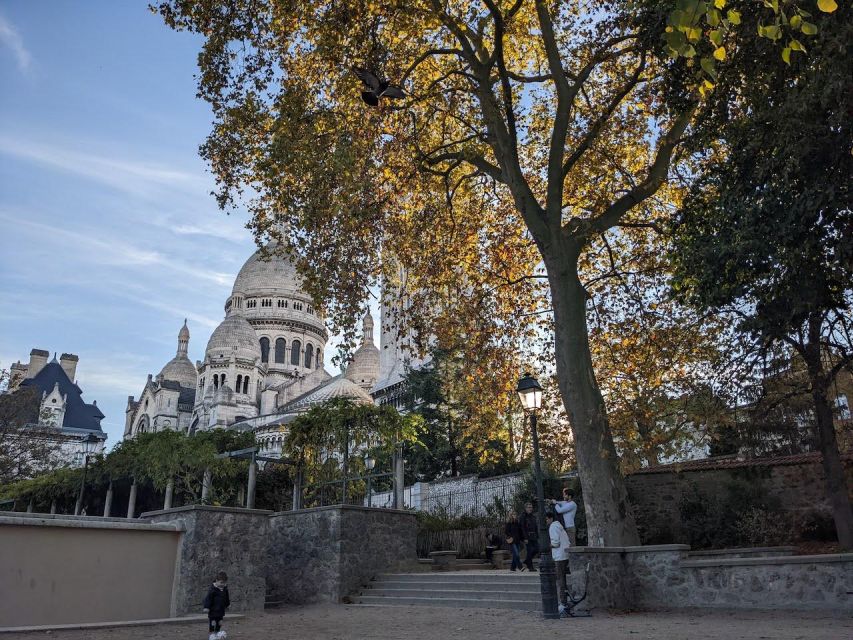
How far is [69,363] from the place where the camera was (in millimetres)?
86812

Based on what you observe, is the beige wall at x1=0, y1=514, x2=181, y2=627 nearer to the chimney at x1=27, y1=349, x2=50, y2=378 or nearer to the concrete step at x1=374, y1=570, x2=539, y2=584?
the concrete step at x1=374, y1=570, x2=539, y2=584

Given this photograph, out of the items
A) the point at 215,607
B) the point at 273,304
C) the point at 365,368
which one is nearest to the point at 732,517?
the point at 215,607

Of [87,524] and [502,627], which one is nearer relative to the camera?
[502,627]

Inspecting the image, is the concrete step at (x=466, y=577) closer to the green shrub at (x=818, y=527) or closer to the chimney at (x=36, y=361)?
the green shrub at (x=818, y=527)

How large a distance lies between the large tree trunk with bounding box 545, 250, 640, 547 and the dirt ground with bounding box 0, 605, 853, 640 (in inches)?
64.3

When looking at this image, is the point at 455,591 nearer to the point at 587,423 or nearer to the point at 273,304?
the point at 587,423

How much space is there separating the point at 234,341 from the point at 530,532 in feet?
226

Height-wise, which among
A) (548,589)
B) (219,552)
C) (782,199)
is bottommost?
(548,589)

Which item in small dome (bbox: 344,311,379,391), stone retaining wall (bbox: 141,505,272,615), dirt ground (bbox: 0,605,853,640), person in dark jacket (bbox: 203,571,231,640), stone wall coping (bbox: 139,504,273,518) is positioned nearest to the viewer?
dirt ground (bbox: 0,605,853,640)

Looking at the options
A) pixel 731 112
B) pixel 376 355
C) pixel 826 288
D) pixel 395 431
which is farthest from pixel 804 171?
Answer: pixel 376 355

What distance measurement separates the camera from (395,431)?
18.8 meters

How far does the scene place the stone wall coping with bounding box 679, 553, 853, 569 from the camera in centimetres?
961

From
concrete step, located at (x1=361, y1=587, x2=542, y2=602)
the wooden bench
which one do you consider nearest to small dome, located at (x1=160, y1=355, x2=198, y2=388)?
the wooden bench

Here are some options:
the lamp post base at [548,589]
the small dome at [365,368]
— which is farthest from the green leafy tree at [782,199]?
the small dome at [365,368]
